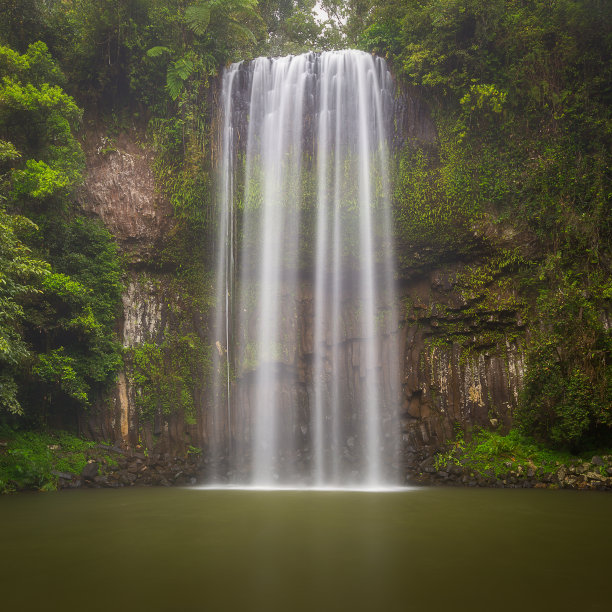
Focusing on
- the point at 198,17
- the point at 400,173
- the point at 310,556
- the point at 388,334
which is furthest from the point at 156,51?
the point at 310,556

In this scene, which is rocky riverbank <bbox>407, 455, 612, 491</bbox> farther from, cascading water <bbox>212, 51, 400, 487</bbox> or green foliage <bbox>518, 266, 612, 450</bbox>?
cascading water <bbox>212, 51, 400, 487</bbox>

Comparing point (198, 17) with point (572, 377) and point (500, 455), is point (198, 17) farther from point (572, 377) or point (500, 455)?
point (500, 455)

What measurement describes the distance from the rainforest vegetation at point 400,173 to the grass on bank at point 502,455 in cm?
36

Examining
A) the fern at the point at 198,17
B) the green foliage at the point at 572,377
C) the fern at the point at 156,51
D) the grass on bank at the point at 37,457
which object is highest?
the fern at the point at 198,17

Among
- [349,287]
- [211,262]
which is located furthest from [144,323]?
[349,287]

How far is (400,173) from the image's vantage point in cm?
1662

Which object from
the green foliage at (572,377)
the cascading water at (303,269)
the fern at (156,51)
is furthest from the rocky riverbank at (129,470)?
the fern at (156,51)

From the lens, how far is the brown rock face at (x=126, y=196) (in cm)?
1688

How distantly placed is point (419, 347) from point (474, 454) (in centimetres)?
372

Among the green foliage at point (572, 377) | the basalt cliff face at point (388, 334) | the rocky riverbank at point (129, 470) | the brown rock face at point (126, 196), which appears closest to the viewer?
the green foliage at point (572, 377)

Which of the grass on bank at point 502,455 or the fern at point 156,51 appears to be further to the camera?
the fern at point 156,51

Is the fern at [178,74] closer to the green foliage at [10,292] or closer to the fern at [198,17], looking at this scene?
the fern at [198,17]

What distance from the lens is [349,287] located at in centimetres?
1688

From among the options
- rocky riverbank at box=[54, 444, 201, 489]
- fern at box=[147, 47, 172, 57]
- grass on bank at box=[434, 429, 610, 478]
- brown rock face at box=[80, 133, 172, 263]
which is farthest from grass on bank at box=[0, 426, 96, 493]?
fern at box=[147, 47, 172, 57]
